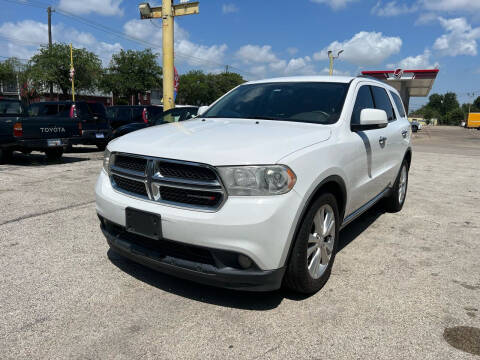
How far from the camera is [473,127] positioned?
6831 cm

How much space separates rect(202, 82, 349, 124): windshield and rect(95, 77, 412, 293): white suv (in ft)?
0.07

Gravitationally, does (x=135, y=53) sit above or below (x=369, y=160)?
above

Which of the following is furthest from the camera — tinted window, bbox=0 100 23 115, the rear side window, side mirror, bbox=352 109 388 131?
tinted window, bbox=0 100 23 115

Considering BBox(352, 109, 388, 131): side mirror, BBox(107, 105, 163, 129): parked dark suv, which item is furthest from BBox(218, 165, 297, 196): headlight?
BBox(107, 105, 163, 129): parked dark suv

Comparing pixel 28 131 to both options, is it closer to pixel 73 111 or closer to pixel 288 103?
pixel 73 111


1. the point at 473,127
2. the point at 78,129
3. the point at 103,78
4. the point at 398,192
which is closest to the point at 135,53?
the point at 103,78

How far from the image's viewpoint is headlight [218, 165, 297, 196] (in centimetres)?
243

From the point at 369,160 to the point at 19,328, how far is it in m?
3.23

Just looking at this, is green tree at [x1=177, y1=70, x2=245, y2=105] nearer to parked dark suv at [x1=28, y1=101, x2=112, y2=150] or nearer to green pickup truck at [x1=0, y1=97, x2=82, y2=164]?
parked dark suv at [x1=28, y1=101, x2=112, y2=150]

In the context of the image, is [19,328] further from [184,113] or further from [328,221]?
[184,113]

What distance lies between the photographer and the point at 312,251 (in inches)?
115

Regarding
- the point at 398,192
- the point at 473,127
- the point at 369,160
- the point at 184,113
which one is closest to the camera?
the point at 369,160

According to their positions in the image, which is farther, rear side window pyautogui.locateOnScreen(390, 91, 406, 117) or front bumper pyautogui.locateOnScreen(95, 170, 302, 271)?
rear side window pyautogui.locateOnScreen(390, 91, 406, 117)

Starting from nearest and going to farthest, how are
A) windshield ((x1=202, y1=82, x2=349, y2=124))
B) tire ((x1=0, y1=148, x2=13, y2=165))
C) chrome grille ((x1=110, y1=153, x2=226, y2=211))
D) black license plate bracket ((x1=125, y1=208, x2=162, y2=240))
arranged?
chrome grille ((x1=110, y1=153, x2=226, y2=211)), black license plate bracket ((x1=125, y1=208, x2=162, y2=240)), windshield ((x1=202, y1=82, x2=349, y2=124)), tire ((x1=0, y1=148, x2=13, y2=165))
